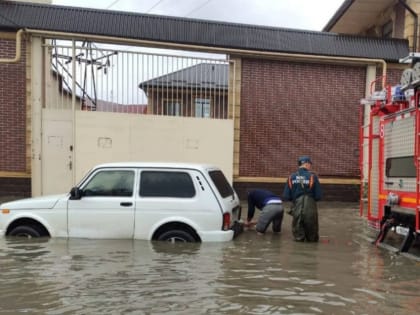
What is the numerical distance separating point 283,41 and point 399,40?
13.9 feet

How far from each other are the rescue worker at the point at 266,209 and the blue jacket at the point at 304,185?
42 centimetres

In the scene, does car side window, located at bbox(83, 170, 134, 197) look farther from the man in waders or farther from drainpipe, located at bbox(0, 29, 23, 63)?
drainpipe, located at bbox(0, 29, 23, 63)

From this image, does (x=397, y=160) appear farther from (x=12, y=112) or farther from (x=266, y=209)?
(x=12, y=112)

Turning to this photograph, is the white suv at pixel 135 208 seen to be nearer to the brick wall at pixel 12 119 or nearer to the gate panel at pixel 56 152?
the gate panel at pixel 56 152

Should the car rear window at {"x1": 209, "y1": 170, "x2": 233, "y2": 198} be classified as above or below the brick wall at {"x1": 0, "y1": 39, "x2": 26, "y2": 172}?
below

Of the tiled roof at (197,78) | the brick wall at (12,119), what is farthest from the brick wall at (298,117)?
the brick wall at (12,119)

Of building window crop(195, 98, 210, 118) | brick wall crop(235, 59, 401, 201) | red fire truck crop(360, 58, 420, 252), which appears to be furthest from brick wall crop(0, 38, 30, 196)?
red fire truck crop(360, 58, 420, 252)

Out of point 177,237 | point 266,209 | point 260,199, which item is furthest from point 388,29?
point 177,237

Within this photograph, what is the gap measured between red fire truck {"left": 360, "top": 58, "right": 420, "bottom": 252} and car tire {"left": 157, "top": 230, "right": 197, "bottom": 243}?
11.0 feet

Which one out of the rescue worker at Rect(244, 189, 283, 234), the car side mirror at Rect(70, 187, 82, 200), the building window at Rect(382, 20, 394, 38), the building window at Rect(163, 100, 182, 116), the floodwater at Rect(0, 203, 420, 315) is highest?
the building window at Rect(382, 20, 394, 38)

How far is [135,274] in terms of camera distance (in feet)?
18.9

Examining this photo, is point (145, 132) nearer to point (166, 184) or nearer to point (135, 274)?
point (166, 184)

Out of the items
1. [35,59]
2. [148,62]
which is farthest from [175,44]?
[35,59]

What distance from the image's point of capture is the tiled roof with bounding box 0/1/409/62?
537 inches
